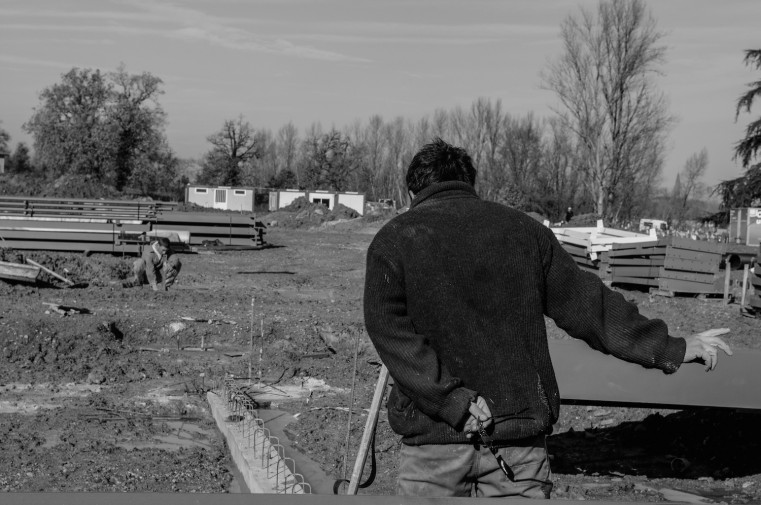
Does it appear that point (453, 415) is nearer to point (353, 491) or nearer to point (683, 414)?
point (353, 491)

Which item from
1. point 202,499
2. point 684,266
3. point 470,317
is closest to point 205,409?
point 470,317

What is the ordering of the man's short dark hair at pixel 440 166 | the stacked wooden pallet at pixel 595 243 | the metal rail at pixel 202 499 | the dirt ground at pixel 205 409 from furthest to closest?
the stacked wooden pallet at pixel 595 243
the dirt ground at pixel 205 409
the man's short dark hair at pixel 440 166
the metal rail at pixel 202 499

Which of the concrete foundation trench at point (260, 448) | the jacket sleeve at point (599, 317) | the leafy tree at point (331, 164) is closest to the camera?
the jacket sleeve at point (599, 317)

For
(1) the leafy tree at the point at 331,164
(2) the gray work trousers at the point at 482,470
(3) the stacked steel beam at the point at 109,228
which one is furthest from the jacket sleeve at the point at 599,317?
(1) the leafy tree at the point at 331,164

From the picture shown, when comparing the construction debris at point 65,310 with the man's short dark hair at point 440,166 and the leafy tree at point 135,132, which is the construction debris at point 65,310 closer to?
the man's short dark hair at point 440,166

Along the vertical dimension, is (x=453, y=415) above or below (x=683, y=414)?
above

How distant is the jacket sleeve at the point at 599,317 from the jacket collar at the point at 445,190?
31 cm

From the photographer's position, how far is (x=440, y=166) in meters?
3.13

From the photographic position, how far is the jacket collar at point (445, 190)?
3.10 meters

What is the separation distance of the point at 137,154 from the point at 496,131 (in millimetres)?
27136

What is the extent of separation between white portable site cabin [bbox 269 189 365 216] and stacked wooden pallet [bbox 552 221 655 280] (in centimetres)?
3784

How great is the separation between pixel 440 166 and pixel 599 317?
738mm

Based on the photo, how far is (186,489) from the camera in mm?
5844

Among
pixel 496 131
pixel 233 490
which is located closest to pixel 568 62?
pixel 496 131
